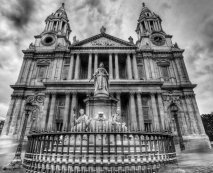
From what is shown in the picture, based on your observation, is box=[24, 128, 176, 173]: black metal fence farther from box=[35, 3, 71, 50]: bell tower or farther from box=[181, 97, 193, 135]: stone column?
box=[35, 3, 71, 50]: bell tower

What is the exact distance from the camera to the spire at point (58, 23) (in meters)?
36.0

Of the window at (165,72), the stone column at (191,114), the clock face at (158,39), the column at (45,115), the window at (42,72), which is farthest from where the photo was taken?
the clock face at (158,39)

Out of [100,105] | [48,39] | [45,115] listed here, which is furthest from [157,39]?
[100,105]

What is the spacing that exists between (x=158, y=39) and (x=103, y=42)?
41.9 ft

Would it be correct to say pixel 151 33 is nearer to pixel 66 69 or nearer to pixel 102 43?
pixel 102 43

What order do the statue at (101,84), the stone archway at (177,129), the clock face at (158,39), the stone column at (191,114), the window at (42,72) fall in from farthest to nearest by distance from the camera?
the clock face at (158,39) < the window at (42,72) < the stone column at (191,114) < the stone archway at (177,129) < the statue at (101,84)

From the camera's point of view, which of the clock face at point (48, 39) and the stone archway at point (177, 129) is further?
the clock face at point (48, 39)

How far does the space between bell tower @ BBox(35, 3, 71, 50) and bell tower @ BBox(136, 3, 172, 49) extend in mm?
17342

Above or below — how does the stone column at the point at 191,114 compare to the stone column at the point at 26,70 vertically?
below

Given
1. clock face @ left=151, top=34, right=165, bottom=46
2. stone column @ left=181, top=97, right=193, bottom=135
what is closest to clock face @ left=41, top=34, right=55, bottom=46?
clock face @ left=151, top=34, right=165, bottom=46

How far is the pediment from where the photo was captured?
29797 mm

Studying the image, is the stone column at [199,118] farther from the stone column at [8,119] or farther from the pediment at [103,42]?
the stone column at [8,119]

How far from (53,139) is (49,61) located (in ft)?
88.8

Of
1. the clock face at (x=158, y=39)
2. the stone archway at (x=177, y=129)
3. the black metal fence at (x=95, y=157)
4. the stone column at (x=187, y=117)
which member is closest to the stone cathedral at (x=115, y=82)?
the clock face at (x=158, y=39)
